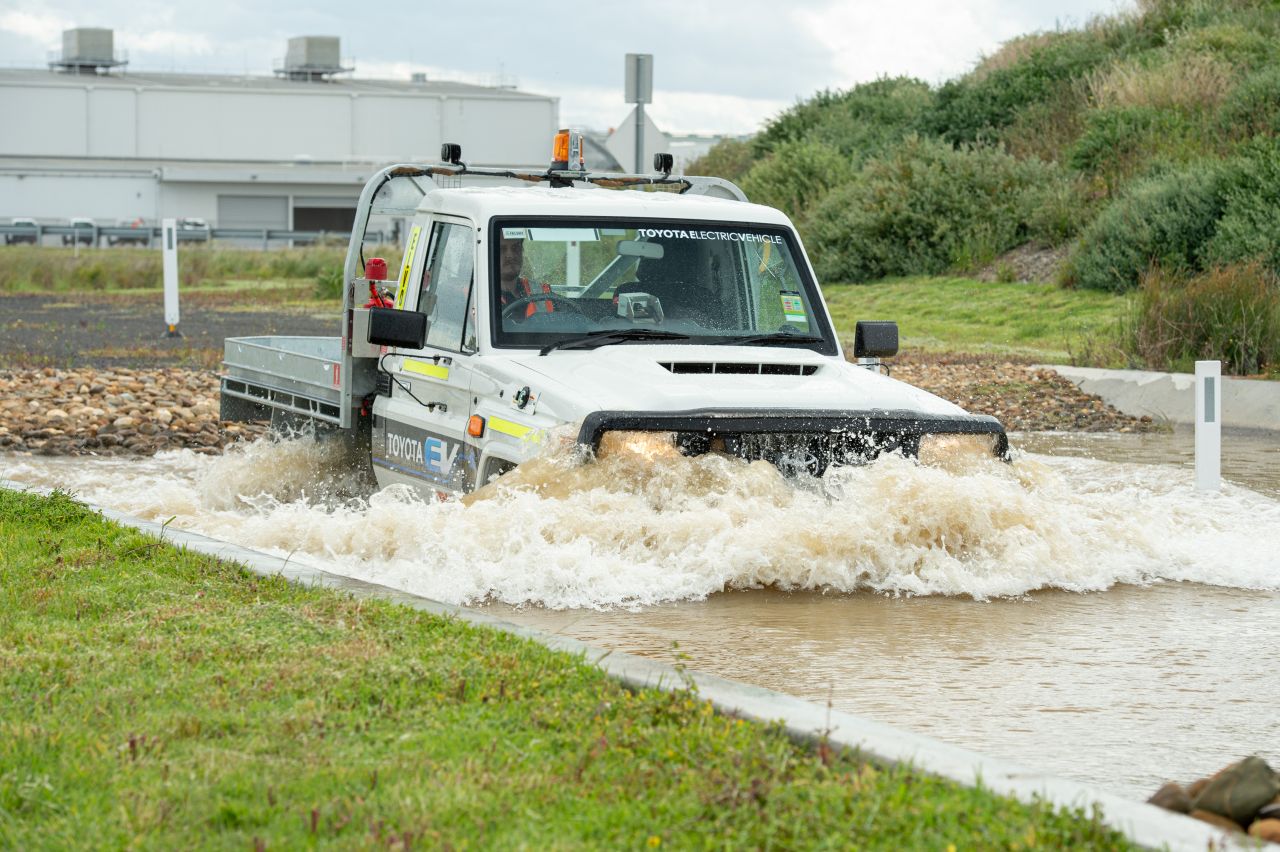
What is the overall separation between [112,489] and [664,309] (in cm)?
508

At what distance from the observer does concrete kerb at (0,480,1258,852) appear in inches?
158

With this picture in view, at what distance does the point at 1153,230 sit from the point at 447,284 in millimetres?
18562

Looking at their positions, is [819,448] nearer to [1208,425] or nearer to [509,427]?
[509,427]

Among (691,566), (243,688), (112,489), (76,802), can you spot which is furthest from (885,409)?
(112,489)

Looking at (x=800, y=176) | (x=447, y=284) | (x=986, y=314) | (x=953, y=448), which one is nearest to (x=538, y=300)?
(x=447, y=284)

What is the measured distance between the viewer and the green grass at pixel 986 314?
2367 centimetres

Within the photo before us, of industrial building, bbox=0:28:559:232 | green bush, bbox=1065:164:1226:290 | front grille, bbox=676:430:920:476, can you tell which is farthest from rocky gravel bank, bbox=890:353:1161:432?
industrial building, bbox=0:28:559:232

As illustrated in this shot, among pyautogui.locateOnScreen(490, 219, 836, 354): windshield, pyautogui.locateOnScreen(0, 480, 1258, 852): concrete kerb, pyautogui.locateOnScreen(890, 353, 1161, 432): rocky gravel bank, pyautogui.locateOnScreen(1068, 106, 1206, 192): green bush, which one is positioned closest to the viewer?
pyautogui.locateOnScreen(0, 480, 1258, 852): concrete kerb

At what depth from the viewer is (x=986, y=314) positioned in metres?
27.3

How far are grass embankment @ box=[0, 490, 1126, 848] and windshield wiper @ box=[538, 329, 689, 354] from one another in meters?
2.72

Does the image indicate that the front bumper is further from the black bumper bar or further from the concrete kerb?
the concrete kerb

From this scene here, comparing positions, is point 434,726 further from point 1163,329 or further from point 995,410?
point 1163,329

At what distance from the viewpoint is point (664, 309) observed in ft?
30.7

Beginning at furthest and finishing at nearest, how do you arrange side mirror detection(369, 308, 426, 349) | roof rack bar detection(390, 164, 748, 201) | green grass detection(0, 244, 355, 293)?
green grass detection(0, 244, 355, 293), roof rack bar detection(390, 164, 748, 201), side mirror detection(369, 308, 426, 349)
